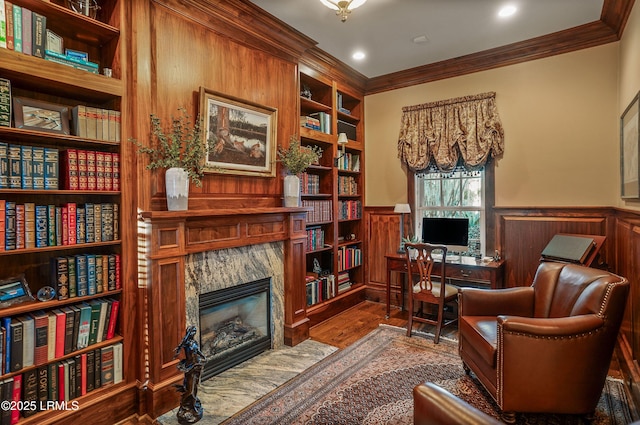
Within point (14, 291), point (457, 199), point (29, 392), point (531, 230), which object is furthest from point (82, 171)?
point (531, 230)

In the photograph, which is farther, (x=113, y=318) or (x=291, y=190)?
(x=291, y=190)

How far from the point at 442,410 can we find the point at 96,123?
2.47m

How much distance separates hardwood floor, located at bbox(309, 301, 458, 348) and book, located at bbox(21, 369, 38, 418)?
221 cm

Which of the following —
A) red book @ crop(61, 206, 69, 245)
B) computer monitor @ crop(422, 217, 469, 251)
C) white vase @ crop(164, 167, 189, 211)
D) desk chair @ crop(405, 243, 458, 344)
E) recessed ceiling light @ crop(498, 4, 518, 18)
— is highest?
recessed ceiling light @ crop(498, 4, 518, 18)

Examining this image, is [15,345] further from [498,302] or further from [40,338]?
[498,302]

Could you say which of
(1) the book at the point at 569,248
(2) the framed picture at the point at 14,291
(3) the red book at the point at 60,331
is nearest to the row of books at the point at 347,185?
(1) the book at the point at 569,248

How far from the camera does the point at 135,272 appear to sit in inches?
90.7

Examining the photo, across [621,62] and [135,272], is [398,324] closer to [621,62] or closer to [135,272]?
[135,272]

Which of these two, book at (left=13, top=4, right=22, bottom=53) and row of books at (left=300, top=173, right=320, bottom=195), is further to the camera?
row of books at (left=300, top=173, right=320, bottom=195)

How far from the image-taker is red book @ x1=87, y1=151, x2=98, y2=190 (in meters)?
2.15

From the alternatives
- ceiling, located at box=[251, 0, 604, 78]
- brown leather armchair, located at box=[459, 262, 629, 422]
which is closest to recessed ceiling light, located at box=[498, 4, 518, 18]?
ceiling, located at box=[251, 0, 604, 78]

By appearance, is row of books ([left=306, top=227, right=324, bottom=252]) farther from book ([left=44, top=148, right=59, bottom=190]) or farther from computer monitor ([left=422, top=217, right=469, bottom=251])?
book ([left=44, top=148, right=59, bottom=190])

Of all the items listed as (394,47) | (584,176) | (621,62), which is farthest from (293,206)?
(621,62)

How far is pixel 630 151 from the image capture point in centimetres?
264
